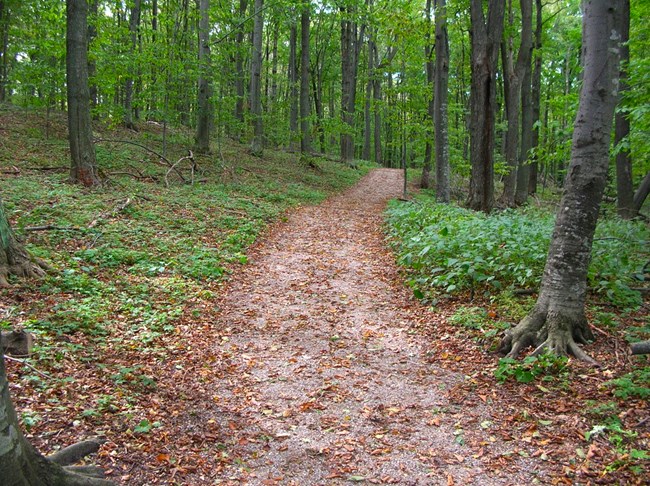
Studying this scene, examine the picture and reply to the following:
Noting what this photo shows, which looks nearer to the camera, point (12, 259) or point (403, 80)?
point (12, 259)

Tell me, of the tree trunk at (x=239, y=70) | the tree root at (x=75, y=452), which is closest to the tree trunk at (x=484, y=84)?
the tree trunk at (x=239, y=70)

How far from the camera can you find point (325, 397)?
4398mm

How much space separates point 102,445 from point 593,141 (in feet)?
16.8

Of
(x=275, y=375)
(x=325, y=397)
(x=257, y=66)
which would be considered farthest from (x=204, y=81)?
(x=325, y=397)

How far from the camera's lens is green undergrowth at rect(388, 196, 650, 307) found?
19.7 ft

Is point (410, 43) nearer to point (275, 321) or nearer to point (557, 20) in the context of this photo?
point (275, 321)

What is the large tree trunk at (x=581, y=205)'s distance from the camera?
439 centimetres

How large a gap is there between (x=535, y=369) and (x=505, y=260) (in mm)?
2521

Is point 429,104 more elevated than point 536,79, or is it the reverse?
point 536,79

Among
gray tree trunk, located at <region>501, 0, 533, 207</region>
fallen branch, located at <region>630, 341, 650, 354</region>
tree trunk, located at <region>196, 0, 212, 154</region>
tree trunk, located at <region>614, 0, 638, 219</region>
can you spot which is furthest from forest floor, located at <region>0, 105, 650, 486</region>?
gray tree trunk, located at <region>501, 0, 533, 207</region>

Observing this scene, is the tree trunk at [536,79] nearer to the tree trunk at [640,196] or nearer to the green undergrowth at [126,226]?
the tree trunk at [640,196]

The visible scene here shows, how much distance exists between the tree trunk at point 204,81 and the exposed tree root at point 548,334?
14110 mm

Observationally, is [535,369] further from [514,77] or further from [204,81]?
[204,81]

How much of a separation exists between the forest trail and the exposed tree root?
0.76 m
